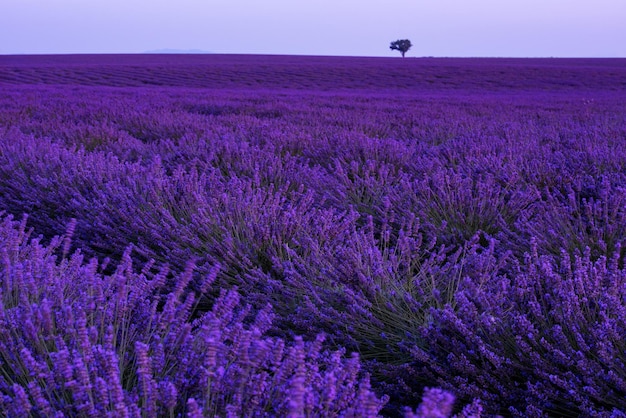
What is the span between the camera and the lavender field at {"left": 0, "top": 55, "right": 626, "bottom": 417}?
108 centimetres

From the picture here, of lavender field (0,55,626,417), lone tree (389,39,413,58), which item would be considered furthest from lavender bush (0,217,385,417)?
lone tree (389,39,413,58)

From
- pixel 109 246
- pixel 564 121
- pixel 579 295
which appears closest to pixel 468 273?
pixel 579 295

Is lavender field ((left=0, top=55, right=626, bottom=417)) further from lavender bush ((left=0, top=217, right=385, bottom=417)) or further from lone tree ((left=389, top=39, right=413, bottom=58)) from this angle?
lone tree ((left=389, top=39, right=413, bottom=58))

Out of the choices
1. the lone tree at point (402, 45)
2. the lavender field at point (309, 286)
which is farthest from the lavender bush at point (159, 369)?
the lone tree at point (402, 45)

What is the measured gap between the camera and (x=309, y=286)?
6.42 feet

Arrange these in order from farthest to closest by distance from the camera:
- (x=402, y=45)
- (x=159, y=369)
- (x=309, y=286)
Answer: (x=402, y=45)
(x=309, y=286)
(x=159, y=369)

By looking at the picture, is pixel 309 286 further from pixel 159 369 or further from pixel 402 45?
pixel 402 45

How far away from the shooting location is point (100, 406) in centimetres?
97

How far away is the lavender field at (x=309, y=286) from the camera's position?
1.08m

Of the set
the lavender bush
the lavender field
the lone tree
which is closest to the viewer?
the lavender bush

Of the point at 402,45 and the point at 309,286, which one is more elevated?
the point at 402,45

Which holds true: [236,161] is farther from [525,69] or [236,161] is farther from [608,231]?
[525,69]

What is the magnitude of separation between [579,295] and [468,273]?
1.28 feet

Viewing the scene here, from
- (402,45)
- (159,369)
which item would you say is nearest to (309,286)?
(159,369)
